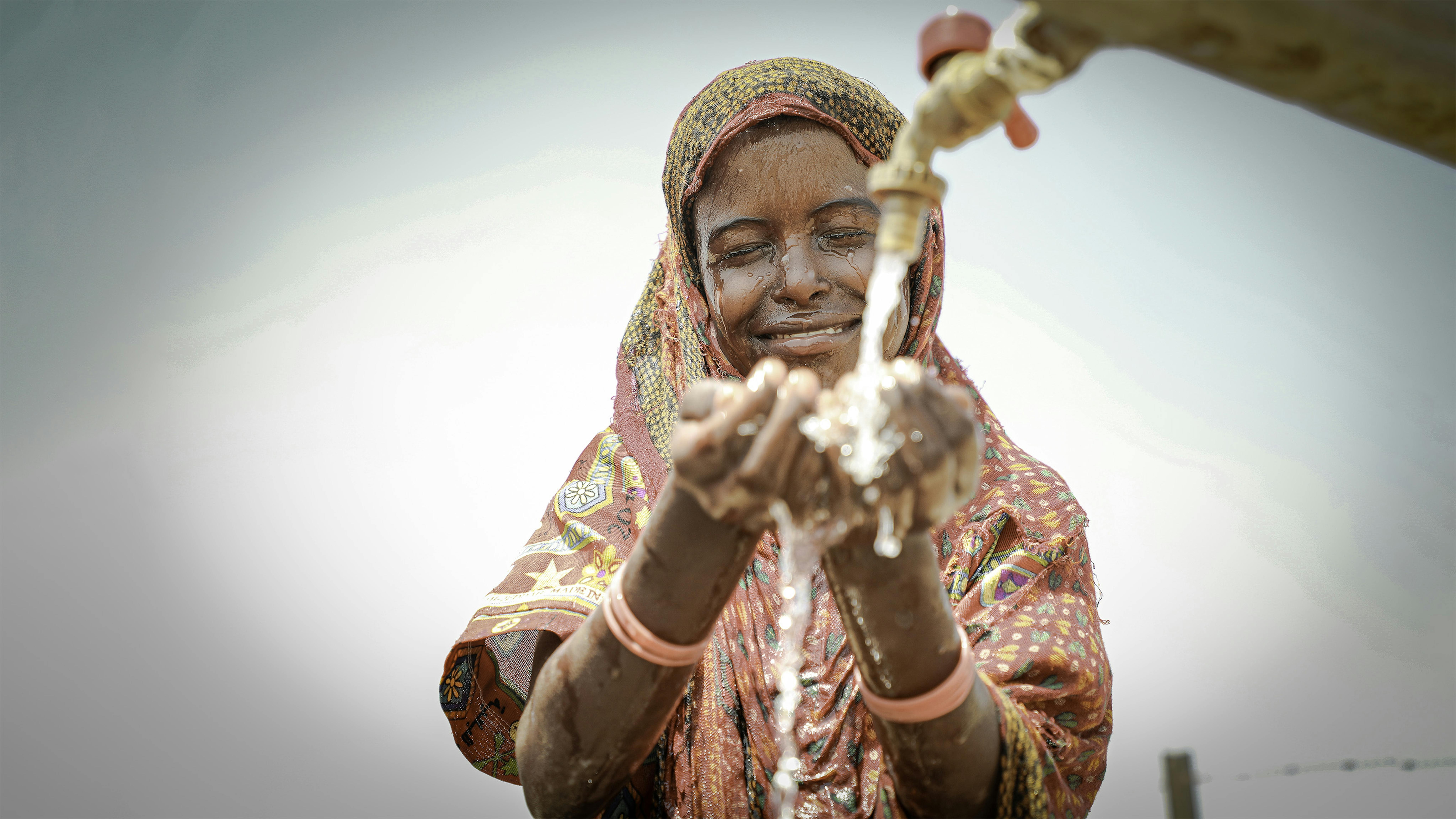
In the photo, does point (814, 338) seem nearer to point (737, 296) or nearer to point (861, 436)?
point (737, 296)

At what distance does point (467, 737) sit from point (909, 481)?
1122 mm

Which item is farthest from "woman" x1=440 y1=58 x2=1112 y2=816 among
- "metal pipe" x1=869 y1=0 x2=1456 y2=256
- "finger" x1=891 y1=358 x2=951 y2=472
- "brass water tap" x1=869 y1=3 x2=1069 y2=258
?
"metal pipe" x1=869 y1=0 x2=1456 y2=256

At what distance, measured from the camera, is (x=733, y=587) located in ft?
3.48

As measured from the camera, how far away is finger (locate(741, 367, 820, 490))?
875mm

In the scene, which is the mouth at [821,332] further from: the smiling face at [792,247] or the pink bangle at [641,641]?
the pink bangle at [641,641]

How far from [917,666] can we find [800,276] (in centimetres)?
71

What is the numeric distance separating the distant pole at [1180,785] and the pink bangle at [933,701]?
2.95 feet

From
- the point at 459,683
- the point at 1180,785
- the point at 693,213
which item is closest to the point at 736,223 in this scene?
the point at 693,213

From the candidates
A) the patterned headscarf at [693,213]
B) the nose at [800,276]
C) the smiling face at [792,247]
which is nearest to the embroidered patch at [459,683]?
the patterned headscarf at [693,213]

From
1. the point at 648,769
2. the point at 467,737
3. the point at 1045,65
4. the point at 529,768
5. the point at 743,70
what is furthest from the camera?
the point at 743,70

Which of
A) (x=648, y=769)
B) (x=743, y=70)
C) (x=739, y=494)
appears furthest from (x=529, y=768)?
(x=743, y=70)

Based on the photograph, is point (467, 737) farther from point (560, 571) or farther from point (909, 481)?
point (909, 481)

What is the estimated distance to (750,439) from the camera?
0.90 metres

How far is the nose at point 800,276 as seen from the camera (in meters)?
1.52
